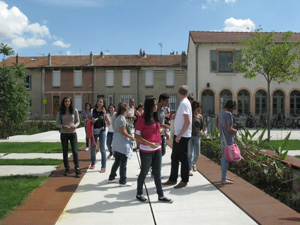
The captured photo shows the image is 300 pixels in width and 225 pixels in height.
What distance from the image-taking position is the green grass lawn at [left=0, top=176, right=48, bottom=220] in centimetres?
439

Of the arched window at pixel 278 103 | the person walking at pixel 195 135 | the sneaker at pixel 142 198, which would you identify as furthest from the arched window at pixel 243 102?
the sneaker at pixel 142 198

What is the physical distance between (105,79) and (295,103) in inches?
840

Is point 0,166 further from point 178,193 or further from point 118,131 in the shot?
point 178,193

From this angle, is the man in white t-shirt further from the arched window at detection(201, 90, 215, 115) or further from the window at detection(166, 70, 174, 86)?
the window at detection(166, 70, 174, 86)

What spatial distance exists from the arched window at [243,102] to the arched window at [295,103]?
3.40m

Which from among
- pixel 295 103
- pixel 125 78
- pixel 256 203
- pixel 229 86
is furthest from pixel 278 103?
pixel 256 203

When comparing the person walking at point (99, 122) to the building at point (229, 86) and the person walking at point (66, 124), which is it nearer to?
the person walking at point (66, 124)

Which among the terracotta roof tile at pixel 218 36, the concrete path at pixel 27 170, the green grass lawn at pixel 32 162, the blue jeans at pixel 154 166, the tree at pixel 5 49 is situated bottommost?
the concrete path at pixel 27 170

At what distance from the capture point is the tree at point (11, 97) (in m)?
14.3

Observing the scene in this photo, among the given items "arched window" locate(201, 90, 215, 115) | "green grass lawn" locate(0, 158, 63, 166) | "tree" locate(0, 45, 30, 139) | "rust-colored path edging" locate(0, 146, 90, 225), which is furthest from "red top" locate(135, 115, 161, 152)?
"arched window" locate(201, 90, 215, 115)

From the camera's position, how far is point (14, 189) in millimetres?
5289

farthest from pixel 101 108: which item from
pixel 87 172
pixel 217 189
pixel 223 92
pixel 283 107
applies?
pixel 283 107

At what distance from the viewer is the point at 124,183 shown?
5621mm

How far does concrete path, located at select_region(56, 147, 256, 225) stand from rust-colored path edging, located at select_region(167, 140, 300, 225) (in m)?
0.12
